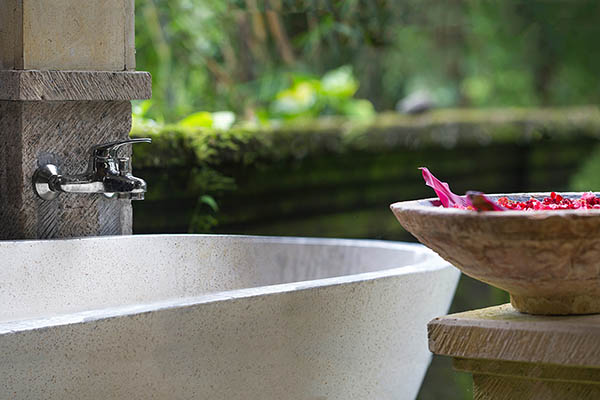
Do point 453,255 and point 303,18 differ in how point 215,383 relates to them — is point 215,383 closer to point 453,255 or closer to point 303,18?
point 453,255

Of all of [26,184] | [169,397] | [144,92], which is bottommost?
[169,397]

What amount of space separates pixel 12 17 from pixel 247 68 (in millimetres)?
3039

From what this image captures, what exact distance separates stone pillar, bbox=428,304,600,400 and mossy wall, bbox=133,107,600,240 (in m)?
1.28

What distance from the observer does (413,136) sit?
14.4 ft

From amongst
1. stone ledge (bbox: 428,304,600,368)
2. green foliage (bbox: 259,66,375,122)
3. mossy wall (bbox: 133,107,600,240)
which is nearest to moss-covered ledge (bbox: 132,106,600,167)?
mossy wall (bbox: 133,107,600,240)

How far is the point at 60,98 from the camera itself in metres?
2.02

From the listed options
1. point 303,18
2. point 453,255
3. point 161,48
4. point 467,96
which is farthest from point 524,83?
point 453,255

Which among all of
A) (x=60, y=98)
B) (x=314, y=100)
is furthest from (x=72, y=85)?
(x=314, y=100)

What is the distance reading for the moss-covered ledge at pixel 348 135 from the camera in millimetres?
2650

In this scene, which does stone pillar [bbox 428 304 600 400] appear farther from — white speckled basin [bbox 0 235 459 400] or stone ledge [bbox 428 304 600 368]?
white speckled basin [bbox 0 235 459 400]

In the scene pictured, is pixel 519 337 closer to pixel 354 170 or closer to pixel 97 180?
pixel 97 180

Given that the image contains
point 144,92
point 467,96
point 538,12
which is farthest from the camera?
point 467,96

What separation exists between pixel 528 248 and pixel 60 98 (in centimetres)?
112

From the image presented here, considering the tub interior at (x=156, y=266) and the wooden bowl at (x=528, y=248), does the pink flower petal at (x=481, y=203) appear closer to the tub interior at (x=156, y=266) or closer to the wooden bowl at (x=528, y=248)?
the wooden bowl at (x=528, y=248)
